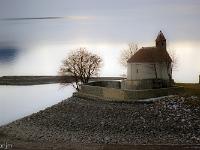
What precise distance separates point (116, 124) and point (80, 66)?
87.7ft

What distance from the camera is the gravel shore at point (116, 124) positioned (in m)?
38.8

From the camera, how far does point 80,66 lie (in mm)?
67875

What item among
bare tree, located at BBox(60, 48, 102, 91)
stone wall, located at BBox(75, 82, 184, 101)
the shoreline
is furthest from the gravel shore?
the shoreline

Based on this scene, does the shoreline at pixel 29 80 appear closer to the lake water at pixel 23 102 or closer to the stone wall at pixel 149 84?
the lake water at pixel 23 102

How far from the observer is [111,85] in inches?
2335

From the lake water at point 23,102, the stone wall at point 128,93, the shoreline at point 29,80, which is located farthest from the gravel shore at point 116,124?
the shoreline at point 29,80

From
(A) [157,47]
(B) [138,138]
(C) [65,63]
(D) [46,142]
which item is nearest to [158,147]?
(B) [138,138]

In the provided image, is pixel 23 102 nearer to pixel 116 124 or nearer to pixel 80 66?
pixel 80 66

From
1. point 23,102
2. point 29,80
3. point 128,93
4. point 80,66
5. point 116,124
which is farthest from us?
point 29,80

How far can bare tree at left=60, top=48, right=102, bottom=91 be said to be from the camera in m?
67.6

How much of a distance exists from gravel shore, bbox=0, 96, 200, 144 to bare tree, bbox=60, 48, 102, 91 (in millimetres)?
17515

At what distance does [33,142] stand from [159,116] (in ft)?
39.6

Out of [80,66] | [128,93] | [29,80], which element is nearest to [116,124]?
[128,93]

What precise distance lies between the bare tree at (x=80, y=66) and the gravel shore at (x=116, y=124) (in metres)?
17.5
